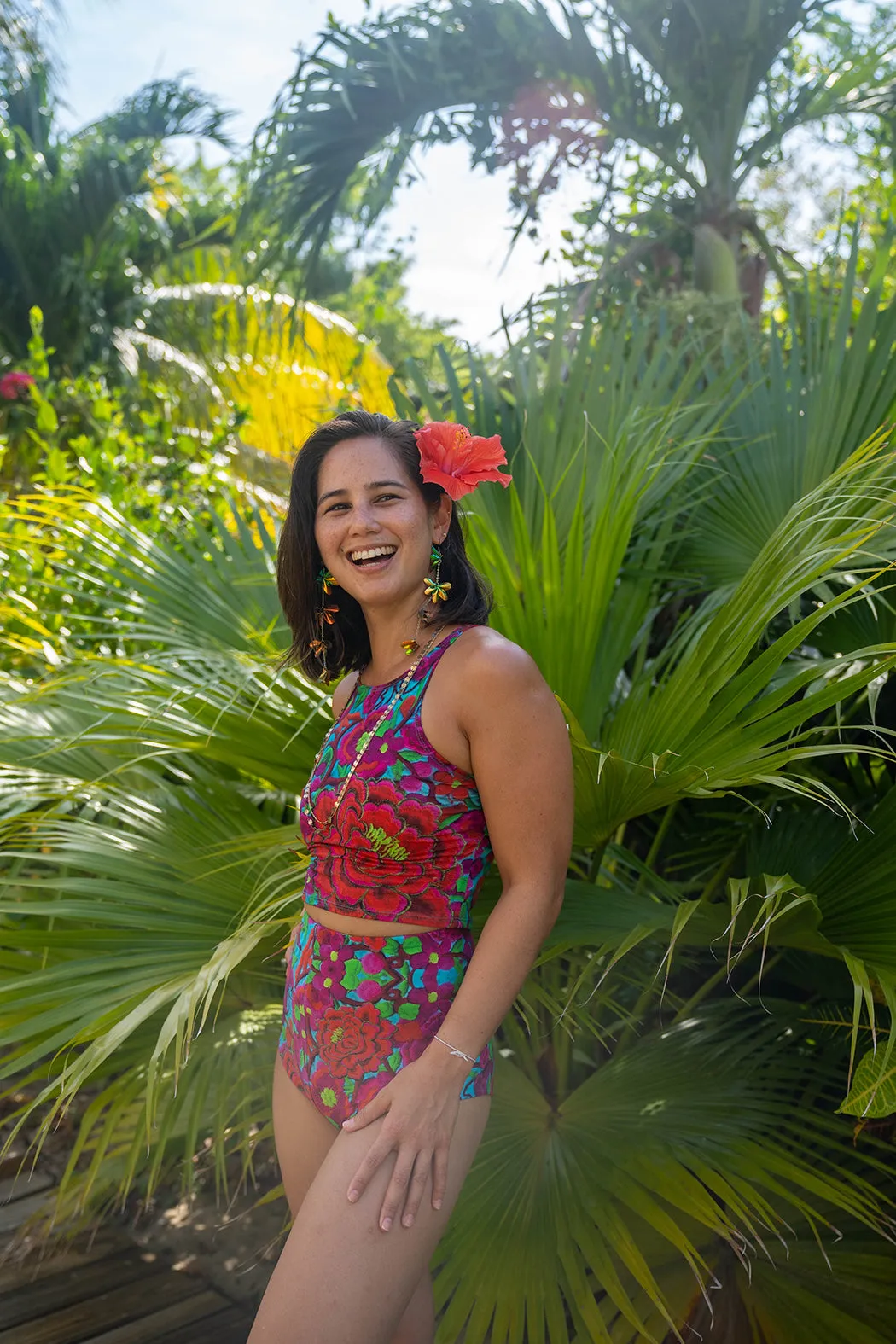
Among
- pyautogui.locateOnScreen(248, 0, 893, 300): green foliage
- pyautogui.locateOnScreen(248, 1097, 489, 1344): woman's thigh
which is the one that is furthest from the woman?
pyautogui.locateOnScreen(248, 0, 893, 300): green foliage

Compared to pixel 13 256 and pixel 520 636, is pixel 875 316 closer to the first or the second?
pixel 520 636

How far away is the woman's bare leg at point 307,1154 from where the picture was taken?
1526mm

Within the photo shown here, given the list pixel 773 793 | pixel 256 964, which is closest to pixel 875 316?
pixel 773 793

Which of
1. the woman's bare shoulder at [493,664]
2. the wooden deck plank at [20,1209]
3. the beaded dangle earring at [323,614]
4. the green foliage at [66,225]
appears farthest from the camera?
the green foliage at [66,225]

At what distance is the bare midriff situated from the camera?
1507mm

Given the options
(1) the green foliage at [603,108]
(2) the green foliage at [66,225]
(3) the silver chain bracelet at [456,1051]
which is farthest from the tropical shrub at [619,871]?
(2) the green foliage at [66,225]

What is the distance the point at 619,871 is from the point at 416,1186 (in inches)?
60.9

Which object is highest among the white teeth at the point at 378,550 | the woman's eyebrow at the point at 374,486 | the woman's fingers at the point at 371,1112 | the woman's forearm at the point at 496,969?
the woman's eyebrow at the point at 374,486

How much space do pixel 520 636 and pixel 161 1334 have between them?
70.3 inches

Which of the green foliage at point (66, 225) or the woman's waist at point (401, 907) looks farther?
the green foliage at point (66, 225)

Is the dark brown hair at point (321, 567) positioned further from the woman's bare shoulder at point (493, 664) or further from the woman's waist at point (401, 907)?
the woman's waist at point (401, 907)

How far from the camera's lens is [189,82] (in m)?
14.7

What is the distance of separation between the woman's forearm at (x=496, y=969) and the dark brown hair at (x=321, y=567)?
44 cm

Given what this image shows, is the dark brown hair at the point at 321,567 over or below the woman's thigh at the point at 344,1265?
over
